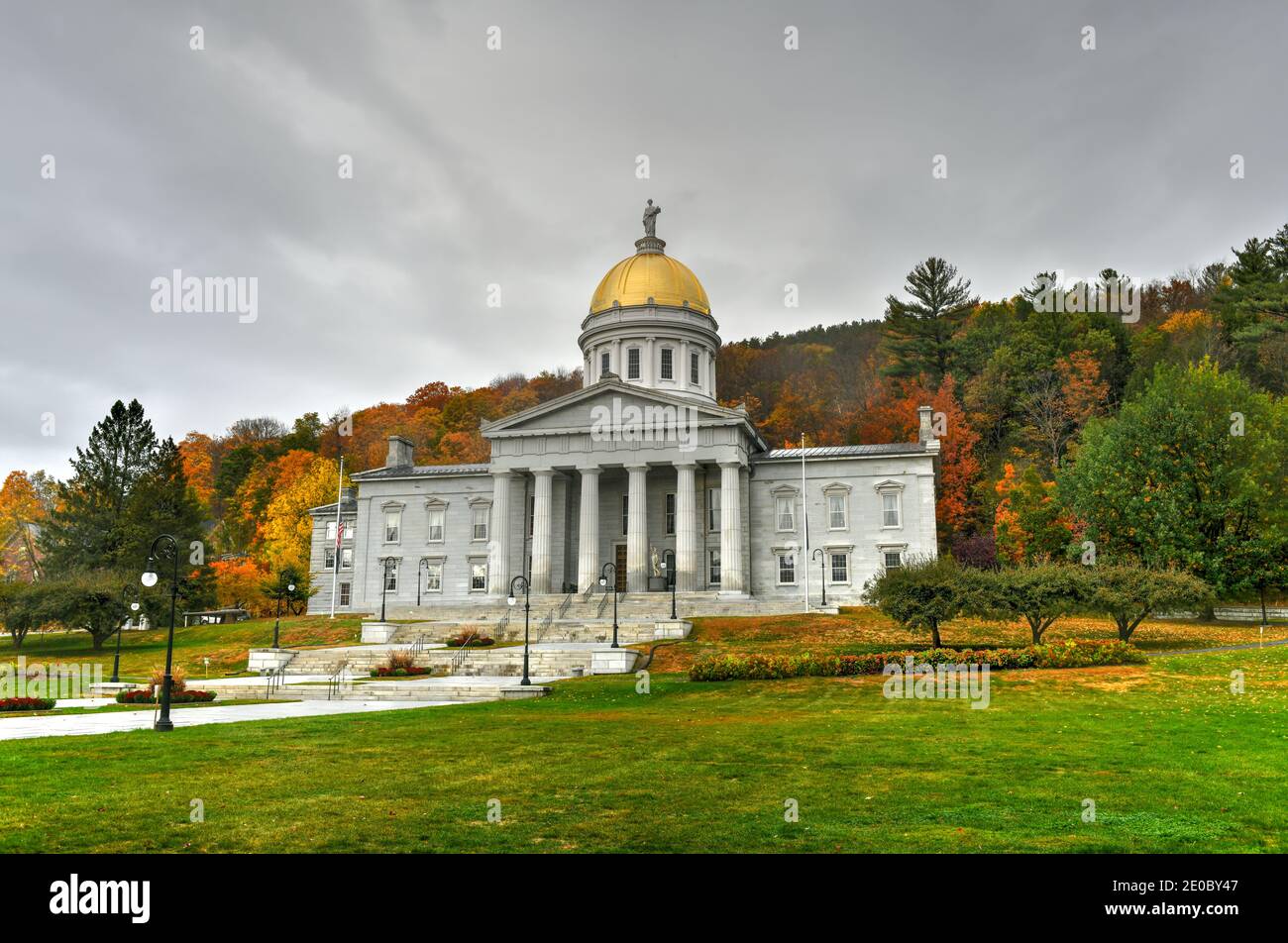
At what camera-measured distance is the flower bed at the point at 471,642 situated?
1827 inches

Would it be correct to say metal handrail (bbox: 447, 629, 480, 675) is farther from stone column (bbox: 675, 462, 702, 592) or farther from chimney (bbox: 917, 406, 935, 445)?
chimney (bbox: 917, 406, 935, 445)

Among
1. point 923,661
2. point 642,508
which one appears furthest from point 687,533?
point 923,661

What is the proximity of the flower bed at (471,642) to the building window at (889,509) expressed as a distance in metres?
26.0

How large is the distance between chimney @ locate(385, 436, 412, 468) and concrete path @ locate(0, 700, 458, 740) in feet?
134

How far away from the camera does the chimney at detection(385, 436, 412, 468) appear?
68.9 metres

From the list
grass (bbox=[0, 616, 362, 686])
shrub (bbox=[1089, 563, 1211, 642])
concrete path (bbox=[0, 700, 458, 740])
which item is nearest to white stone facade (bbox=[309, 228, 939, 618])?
grass (bbox=[0, 616, 362, 686])

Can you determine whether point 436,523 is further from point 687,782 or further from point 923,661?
point 687,782

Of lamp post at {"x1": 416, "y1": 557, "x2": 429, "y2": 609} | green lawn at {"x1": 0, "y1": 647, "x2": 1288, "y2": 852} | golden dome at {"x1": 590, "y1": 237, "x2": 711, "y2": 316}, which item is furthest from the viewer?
golden dome at {"x1": 590, "y1": 237, "x2": 711, "y2": 316}

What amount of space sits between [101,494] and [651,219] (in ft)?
150

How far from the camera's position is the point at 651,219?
237 feet

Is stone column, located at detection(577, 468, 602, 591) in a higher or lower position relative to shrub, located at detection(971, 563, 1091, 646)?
higher
